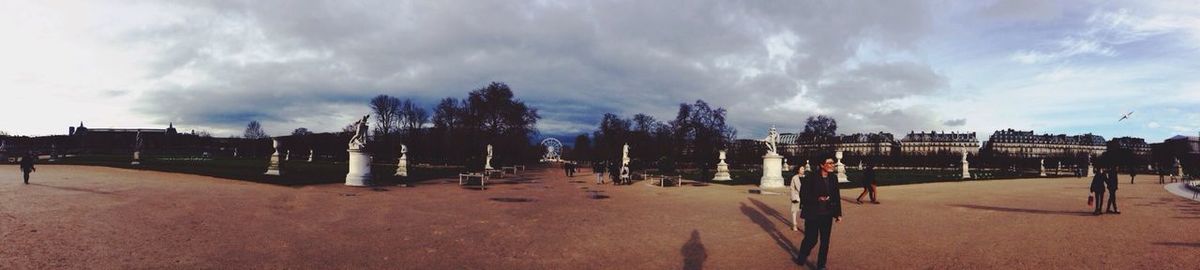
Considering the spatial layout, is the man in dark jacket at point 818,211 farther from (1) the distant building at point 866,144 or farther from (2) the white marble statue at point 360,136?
(1) the distant building at point 866,144

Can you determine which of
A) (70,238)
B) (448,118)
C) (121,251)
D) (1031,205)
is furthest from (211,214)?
(448,118)

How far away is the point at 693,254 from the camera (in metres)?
8.72

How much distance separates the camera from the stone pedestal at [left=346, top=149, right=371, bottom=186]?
23438 mm

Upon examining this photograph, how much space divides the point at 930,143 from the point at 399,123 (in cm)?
15403

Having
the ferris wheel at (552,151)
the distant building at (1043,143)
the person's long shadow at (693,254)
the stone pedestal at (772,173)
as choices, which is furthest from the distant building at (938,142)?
the person's long shadow at (693,254)

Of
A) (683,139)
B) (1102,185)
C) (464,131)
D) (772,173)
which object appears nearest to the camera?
(1102,185)

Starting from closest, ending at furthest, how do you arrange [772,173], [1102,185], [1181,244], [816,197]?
[816,197] < [1181,244] < [1102,185] < [772,173]

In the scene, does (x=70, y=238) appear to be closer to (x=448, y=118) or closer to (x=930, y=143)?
(x=448, y=118)

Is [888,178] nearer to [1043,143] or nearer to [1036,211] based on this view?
[1036,211]

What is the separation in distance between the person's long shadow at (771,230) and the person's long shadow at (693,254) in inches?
48.9

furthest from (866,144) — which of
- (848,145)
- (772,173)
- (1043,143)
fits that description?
(772,173)

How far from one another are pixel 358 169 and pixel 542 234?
15.6 metres

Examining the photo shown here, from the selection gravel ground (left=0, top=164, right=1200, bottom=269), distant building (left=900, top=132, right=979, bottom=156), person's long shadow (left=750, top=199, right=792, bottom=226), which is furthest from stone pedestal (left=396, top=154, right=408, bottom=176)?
distant building (left=900, top=132, right=979, bottom=156)

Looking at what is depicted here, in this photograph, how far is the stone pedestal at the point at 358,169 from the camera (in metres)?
23.4
